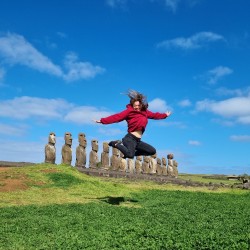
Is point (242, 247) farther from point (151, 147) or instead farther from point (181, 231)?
point (151, 147)

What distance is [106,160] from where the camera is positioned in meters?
36.6

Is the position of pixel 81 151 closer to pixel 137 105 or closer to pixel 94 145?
pixel 94 145

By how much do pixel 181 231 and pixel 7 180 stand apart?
11832 millimetres

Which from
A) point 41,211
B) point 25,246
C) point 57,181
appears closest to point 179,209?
point 41,211

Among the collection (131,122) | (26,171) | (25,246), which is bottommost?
(25,246)

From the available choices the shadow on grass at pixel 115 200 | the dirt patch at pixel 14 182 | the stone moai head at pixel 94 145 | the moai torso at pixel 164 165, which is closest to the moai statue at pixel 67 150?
the stone moai head at pixel 94 145

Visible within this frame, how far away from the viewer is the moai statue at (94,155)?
111 ft

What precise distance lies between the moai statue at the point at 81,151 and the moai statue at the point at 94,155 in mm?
1695

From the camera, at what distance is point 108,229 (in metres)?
8.81

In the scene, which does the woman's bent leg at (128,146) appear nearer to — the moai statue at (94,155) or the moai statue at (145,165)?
the moai statue at (94,155)

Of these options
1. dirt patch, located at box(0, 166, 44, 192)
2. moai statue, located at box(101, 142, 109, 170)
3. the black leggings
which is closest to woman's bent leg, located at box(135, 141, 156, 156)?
the black leggings

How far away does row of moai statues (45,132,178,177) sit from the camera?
2875 centimetres

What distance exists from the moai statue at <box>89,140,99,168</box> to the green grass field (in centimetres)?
1500

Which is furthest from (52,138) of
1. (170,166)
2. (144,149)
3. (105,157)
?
(170,166)
